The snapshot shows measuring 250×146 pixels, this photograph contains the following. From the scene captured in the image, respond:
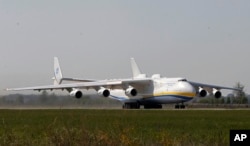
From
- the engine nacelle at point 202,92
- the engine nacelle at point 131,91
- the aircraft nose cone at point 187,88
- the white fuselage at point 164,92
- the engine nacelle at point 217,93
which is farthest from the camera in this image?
the engine nacelle at point 202,92

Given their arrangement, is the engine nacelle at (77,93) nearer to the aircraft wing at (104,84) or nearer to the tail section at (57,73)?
the aircraft wing at (104,84)

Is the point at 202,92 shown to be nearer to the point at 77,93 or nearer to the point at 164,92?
the point at 164,92

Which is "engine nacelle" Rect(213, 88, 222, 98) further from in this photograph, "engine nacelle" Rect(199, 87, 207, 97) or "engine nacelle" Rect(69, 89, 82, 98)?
"engine nacelle" Rect(69, 89, 82, 98)

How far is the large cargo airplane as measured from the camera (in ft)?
188

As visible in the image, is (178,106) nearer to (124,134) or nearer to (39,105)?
(39,105)

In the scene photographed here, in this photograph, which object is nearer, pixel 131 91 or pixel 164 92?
pixel 164 92

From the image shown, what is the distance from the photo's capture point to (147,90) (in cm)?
6044

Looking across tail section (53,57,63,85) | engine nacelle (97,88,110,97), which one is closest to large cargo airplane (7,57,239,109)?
engine nacelle (97,88,110,97)

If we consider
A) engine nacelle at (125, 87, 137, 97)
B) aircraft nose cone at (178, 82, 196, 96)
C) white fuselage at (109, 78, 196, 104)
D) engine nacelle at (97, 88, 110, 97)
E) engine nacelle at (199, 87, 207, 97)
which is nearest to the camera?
aircraft nose cone at (178, 82, 196, 96)

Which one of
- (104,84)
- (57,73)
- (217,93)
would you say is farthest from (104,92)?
(57,73)

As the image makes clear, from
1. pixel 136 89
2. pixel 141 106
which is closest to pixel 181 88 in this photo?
pixel 136 89

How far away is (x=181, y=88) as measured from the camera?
56406 mm

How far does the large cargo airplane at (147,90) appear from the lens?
5719cm

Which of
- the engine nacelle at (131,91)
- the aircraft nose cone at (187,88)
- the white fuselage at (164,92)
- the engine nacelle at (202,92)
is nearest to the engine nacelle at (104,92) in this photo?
the engine nacelle at (131,91)
